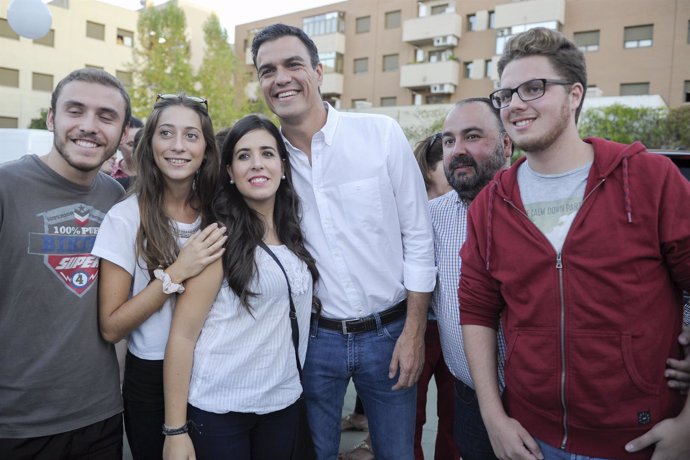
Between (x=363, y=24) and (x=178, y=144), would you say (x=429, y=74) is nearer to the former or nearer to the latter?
(x=363, y=24)

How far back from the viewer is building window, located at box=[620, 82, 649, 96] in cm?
2594

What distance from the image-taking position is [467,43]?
30.5 metres

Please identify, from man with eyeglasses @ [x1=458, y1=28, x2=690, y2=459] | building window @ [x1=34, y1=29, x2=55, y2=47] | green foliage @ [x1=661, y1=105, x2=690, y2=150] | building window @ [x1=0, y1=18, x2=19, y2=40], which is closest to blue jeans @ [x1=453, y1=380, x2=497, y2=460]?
man with eyeglasses @ [x1=458, y1=28, x2=690, y2=459]

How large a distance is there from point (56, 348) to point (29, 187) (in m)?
0.68

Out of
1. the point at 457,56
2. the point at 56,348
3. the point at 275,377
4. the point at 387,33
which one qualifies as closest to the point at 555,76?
the point at 275,377

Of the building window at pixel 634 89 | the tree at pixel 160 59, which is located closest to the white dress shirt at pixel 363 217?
the tree at pixel 160 59

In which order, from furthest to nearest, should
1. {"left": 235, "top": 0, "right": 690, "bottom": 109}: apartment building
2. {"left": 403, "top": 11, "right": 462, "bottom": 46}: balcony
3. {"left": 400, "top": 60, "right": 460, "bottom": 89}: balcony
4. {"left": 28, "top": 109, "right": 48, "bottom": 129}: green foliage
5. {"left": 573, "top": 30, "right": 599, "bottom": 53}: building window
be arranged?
1. {"left": 403, "top": 11, "right": 462, "bottom": 46}: balcony
2. {"left": 400, "top": 60, "right": 460, "bottom": 89}: balcony
3. {"left": 28, "top": 109, "right": 48, "bottom": 129}: green foliage
4. {"left": 573, "top": 30, "right": 599, "bottom": 53}: building window
5. {"left": 235, "top": 0, "right": 690, "bottom": 109}: apartment building

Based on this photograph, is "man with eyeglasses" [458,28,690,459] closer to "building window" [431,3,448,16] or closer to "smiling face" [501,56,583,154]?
"smiling face" [501,56,583,154]

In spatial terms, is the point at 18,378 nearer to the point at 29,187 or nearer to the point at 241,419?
the point at 29,187

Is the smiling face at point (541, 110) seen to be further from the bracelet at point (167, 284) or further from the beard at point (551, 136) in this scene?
the bracelet at point (167, 284)

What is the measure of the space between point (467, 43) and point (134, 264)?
103 ft

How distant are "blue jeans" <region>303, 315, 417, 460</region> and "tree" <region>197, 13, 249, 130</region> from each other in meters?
17.8

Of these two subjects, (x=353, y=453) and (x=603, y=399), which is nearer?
(x=603, y=399)

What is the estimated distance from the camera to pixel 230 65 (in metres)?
23.0
